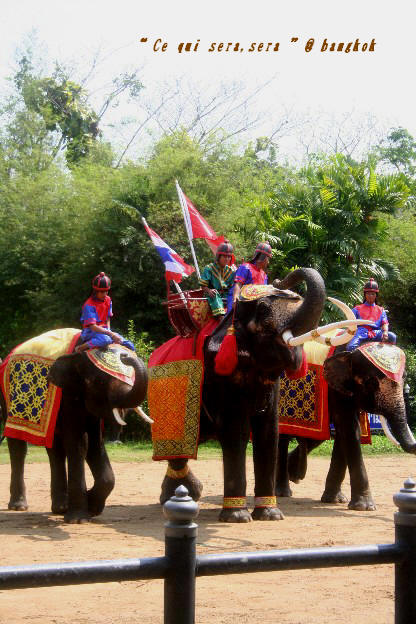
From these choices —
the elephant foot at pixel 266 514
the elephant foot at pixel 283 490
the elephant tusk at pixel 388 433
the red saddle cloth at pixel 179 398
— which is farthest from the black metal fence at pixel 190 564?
the elephant foot at pixel 283 490

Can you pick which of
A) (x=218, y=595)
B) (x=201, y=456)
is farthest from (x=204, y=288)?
(x=201, y=456)

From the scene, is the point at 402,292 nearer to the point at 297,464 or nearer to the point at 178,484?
the point at 297,464

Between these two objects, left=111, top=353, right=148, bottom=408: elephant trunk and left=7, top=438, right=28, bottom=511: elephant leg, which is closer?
left=111, top=353, right=148, bottom=408: elephant trunk

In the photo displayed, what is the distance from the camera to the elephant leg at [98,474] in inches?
353

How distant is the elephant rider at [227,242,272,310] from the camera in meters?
9.05

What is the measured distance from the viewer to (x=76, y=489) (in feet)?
28.7

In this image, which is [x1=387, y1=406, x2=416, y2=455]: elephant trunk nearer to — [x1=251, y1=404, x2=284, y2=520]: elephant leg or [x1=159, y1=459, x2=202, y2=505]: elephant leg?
[x1=251, y1=404, x2=284, y2=520]: elephant leg

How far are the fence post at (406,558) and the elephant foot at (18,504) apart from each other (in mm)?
6889

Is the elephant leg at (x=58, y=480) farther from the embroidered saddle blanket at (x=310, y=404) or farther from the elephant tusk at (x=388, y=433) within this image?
the elephant tusk at (x=388, y=433)

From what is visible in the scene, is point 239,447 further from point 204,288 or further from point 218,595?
point 218,595

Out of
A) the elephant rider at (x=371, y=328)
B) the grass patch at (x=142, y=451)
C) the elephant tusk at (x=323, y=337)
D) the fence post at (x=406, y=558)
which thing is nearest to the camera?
the fence post at (x=406, y=558)

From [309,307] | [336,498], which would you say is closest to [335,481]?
[336,498]

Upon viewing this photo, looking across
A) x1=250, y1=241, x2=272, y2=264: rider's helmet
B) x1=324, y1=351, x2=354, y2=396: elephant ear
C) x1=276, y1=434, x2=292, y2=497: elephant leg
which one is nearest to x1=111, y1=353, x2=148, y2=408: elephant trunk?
x1=250, y1=241, x2=272, y2=264: rider's helmet

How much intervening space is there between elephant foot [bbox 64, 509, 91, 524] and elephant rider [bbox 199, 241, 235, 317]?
2345 mm
